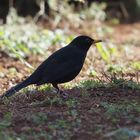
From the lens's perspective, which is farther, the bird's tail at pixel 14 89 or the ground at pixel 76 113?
the bird's tail at pixel 14 89

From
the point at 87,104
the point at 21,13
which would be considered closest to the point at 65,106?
the point at 87,104

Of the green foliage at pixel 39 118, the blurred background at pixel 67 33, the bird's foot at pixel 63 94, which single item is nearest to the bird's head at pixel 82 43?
the bird's foot at pixel 63 94

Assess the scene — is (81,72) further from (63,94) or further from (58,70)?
(63,94)

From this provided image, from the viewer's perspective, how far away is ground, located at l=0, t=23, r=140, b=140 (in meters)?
6.05

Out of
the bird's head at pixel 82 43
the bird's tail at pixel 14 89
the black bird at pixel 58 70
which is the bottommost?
the bird's tail at pixel 14 89

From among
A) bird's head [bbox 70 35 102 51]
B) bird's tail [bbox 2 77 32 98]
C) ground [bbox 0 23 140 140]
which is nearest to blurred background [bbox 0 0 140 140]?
ground [bbox 0 23 140 140]

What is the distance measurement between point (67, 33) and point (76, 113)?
25.8 ft

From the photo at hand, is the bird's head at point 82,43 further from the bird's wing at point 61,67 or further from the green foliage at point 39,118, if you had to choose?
A: the green foliage at point 39,118

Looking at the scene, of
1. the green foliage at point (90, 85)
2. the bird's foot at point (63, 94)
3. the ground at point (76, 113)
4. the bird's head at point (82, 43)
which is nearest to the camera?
the ground at point (76, 113)

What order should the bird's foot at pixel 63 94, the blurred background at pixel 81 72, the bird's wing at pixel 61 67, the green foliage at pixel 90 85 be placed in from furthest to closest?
1. the green foliage at pixel 90 85
2. the bird's wing at pixel 61 67
3. the bird's foot at pixel 63 94
4. the blurred background at pixel 81 72

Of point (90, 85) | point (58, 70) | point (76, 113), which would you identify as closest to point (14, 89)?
point (58, 70)

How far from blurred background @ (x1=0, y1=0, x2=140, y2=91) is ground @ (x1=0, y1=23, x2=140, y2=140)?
1.54 m

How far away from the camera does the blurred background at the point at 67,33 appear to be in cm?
1095

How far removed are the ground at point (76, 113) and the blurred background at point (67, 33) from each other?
5.05 ft
